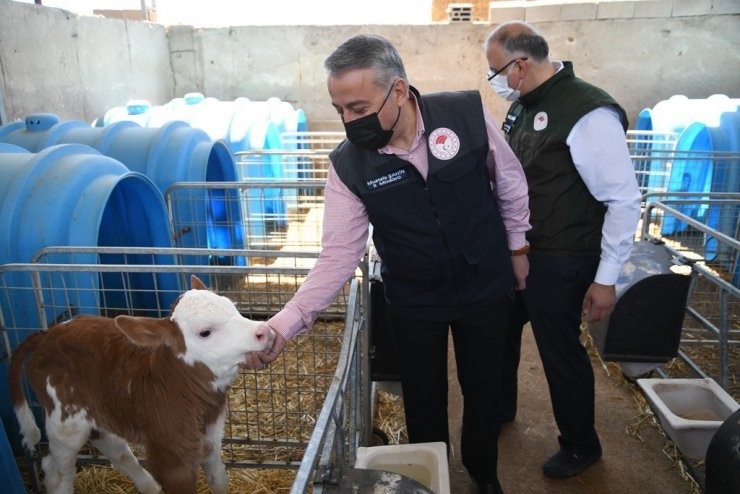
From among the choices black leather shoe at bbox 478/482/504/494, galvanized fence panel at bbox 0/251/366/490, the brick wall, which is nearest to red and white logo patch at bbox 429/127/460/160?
galvanized fence panel at bbox 0/251/366/490

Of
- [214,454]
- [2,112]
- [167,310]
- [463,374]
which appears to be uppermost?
[2,112]

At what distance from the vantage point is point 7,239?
109 inches

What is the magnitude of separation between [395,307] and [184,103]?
633cm

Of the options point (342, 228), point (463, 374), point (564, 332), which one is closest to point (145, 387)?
point (342, 228)

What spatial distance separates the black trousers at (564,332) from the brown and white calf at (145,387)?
1.41 m

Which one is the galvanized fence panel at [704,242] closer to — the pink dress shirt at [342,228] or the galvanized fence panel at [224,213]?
the pink dress shirt at [342,228]

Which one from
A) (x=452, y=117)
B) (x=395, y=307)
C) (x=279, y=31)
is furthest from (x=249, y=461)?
(x=279, y=31)

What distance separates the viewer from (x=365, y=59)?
5.60 feet

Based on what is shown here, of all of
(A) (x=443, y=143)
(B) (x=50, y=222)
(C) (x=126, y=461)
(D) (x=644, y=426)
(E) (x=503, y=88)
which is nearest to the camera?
(A) (x=443, y=143)

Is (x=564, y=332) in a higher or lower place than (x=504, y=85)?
lower

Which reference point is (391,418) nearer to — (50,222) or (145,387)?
(145,387)

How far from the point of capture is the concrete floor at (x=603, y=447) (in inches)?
112

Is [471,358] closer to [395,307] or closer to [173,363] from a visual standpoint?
[395,307]

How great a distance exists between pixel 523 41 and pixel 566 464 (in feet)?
6.99
